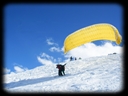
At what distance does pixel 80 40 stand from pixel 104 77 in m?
3.31

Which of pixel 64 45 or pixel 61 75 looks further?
pixel 61 75

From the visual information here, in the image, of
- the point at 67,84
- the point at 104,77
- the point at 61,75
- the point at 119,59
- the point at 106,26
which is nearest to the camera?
the point at 106,26

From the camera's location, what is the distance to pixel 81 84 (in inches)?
533

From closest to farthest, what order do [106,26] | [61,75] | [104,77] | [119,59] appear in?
[106,26], [104,77], [61,75], [119,59]

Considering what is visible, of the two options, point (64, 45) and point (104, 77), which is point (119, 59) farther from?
point (64, 45)

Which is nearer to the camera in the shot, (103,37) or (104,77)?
(103,37)

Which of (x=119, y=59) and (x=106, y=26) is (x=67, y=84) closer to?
(x=106, y=26)

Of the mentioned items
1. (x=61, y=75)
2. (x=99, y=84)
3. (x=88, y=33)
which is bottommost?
(x=99, y=84)

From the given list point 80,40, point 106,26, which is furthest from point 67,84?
point 106,26

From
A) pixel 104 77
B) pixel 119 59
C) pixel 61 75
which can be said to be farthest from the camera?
pixel 119 59

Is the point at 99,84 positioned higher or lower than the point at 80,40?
lower

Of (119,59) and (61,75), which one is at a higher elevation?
(119,59)

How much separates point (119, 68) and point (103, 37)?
217 inches

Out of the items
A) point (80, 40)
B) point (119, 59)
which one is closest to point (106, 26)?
point (80, 40)
